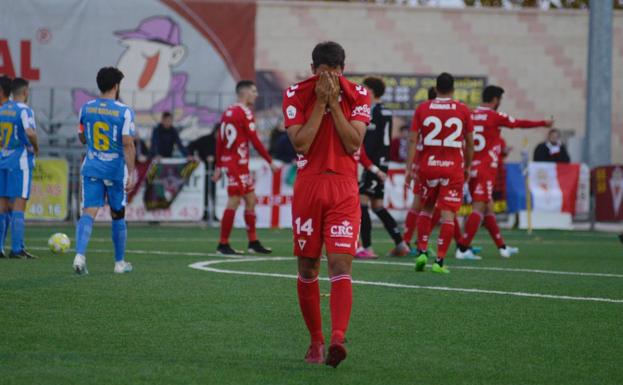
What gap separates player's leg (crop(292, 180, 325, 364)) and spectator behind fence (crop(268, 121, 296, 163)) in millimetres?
15864

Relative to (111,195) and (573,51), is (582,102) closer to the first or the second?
(573,51)

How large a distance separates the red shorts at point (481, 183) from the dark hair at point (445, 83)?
2284mm

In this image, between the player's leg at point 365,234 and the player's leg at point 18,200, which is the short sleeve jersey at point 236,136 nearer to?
the player's leg at point 365,234

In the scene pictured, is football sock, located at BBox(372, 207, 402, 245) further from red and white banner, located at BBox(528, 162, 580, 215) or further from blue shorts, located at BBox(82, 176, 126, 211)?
red and white banner, located at BBox(528, 162, 580, 215)

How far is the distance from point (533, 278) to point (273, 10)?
729 inches

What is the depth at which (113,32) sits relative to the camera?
2702cm

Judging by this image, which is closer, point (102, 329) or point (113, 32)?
point (102, 329)

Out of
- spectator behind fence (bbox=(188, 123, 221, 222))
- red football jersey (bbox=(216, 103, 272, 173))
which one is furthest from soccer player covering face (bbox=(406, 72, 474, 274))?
spectator behind fence (bbox=(188, 123, 221, 222))

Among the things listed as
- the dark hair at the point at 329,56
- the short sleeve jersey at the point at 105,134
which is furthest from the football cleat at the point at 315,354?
the short sleeve jersey at the point at 105,134

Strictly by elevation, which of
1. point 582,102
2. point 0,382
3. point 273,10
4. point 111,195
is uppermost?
point 273,10

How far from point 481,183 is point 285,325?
693 cm

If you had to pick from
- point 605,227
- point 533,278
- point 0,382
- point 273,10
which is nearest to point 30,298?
point 0,382

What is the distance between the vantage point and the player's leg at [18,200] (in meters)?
13.5

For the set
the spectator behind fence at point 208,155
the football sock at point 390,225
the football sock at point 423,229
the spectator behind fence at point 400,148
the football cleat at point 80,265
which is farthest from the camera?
the spectator behind fence at point 400,148
